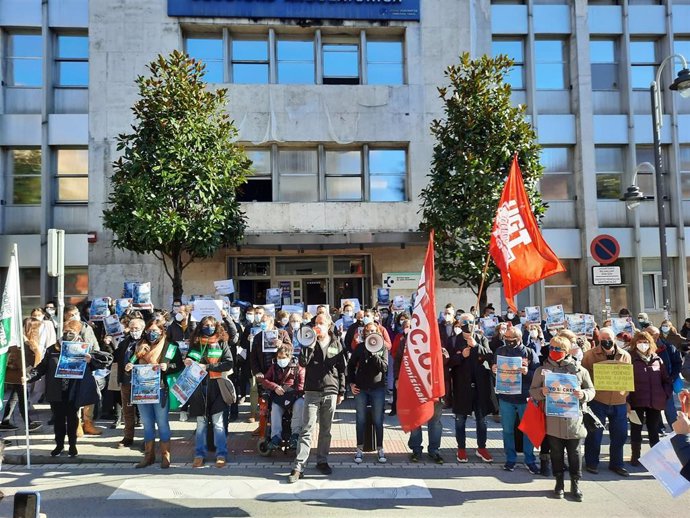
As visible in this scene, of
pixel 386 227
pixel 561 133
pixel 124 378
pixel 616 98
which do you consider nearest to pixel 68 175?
pixel 386 227

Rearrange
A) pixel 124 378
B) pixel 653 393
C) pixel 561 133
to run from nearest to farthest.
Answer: pixel 653 393
pixel 124 378
pixel 561 133

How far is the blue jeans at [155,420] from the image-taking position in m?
7.63

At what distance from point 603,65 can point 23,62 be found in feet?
65.0

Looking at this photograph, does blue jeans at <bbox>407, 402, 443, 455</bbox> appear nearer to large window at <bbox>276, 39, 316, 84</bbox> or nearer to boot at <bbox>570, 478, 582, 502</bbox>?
boot at <bbox>570, 478, 582, 502</bbox>

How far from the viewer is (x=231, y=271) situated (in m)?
18.4

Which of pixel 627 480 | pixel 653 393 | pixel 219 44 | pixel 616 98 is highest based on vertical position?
pixel 219 44

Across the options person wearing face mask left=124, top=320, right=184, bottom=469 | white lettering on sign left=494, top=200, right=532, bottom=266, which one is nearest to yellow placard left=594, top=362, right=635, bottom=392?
white lettering on sign left=494, top=200, right=532, bottom=266

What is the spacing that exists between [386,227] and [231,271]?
17.1 feet

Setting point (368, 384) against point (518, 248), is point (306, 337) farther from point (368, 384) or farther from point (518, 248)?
point (518, 248)

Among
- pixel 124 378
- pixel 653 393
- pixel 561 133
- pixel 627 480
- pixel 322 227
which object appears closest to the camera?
pixel 627 480

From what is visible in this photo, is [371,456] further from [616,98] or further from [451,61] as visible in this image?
[616,98]

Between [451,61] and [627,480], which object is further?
[451,61]

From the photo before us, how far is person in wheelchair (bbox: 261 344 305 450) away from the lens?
8.06 meters

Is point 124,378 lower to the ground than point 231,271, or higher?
lower
